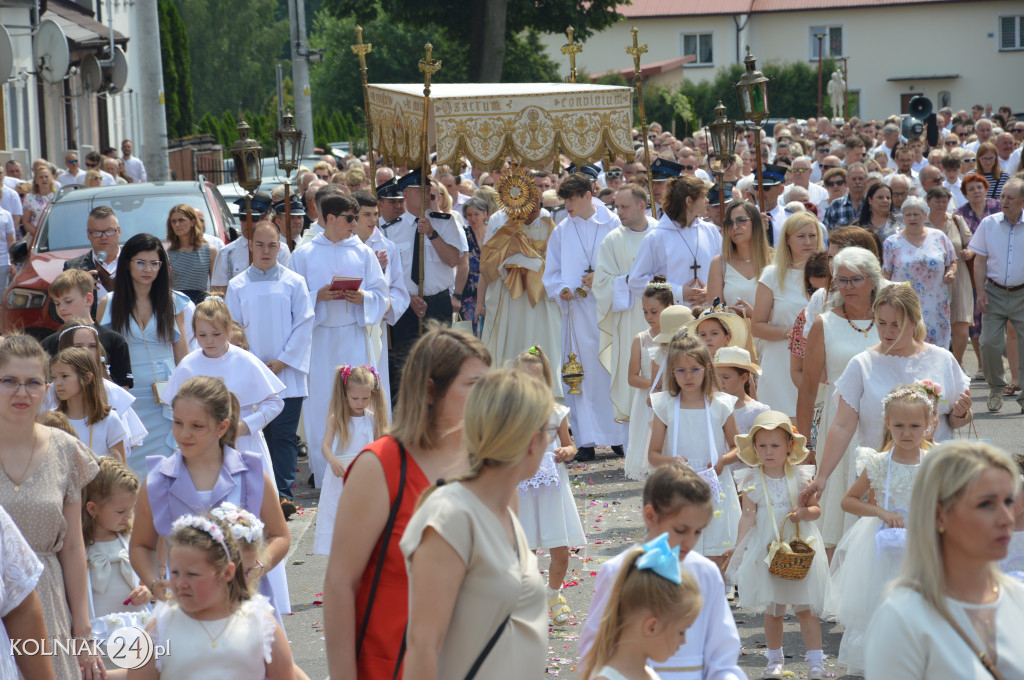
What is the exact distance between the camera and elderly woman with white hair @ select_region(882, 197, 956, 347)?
35.4 ft

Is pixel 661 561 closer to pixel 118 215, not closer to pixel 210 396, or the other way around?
pixel 210 396

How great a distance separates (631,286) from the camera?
10.9 m

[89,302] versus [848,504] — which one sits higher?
[89,302]

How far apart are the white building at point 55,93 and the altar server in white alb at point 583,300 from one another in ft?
43.2

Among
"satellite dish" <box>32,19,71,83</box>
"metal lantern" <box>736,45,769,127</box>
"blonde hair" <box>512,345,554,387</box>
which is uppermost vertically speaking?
"satellite dish" <box>32,19,71,83</box>

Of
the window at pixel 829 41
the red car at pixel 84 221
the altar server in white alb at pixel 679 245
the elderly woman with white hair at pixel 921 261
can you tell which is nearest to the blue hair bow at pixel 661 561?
the altar server in white alb at pixel 679 245

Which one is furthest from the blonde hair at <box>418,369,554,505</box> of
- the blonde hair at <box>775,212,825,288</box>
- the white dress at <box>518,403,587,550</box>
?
the blonde hair at <box>775,212,825,288</box>

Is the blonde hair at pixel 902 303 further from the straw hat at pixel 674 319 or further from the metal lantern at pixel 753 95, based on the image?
the metal lantern at pixel 753 95

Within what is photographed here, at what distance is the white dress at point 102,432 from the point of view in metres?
6.55

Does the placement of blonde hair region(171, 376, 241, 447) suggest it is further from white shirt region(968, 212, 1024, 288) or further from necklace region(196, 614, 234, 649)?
white shirt region(968, 212, 1024, 288)

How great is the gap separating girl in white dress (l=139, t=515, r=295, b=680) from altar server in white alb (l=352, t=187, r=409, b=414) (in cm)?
635

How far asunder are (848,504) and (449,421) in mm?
2781

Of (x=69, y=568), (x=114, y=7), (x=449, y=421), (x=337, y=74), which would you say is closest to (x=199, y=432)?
(x=69, y=568)

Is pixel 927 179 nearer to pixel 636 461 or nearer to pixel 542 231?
pixel 542 231
